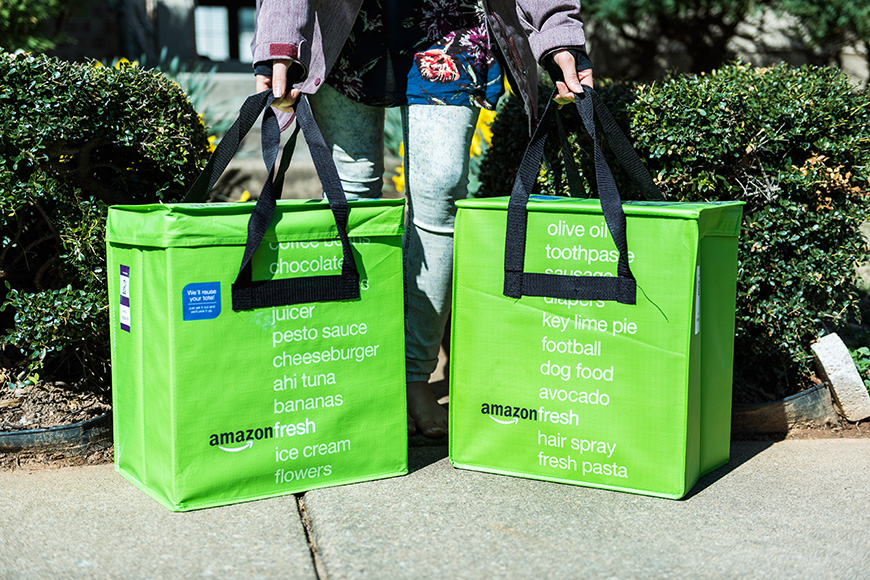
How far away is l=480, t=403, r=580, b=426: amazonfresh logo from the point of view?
2152 millimetres

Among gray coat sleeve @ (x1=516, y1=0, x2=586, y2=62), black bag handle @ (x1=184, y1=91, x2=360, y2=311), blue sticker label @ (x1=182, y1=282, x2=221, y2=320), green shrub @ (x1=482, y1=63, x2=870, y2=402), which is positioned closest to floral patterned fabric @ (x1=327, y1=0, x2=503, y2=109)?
gray coat sleeve @ (x1=516, y1=0, x2=586, y2=62)

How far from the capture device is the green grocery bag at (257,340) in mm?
1918

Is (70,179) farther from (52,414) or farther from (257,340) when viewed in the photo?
(257,340)

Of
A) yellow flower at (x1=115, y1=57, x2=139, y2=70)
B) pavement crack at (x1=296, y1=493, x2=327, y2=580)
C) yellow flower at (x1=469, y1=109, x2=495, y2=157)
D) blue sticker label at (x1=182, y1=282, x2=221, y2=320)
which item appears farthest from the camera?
yellow flower at (x1=469, y1=109, x2=495, y2=157)

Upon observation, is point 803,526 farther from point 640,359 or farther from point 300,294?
point 300,294

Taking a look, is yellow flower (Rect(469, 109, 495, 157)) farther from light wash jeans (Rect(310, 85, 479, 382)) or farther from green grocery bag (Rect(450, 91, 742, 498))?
green grocery bag (Rect(450, 91, 742, 498))

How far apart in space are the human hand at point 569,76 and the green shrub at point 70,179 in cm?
114

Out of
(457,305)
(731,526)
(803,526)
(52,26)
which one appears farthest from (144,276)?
(52,26)

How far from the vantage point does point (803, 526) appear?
1.99 m

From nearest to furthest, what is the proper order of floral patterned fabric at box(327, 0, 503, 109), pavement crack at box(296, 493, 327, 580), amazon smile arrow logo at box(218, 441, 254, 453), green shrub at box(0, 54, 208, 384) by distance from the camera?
1. pavement crack at box(296, 493, 327, 580)
2. amazon smile arrow logo at box(218, 441, 254, 453)
3. green shrub at box(0, 54, 208, 384)
4. floral patterned fabric at box(327, 0, 503, 109)

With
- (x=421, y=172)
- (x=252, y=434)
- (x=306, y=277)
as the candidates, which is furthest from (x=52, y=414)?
(x=421, y=172)

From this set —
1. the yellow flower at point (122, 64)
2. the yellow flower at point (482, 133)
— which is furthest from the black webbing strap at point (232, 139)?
the yellow flower at point (482, 133)

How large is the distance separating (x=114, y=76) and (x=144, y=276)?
0.75 m

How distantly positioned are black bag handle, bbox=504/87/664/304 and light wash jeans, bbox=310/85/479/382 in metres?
0.28
